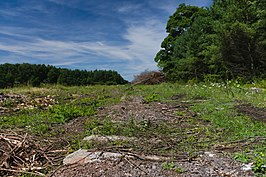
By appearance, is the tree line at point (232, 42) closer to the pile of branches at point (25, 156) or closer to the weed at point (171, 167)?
the weed at point (171, 167)

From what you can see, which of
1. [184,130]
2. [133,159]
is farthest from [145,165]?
[184,130]

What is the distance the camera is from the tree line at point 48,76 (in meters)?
22.7

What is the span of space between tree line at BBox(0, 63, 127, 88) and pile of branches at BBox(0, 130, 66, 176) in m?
19.3

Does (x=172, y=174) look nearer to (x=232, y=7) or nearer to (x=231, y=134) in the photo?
(x=231, y=134)

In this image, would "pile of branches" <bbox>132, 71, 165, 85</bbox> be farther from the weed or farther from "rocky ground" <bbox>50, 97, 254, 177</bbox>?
the weed

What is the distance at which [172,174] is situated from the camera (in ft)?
8.79

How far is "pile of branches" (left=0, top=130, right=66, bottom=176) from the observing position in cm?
323

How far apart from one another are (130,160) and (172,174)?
1.87 ft

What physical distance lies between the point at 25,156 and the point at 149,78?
18.9 m

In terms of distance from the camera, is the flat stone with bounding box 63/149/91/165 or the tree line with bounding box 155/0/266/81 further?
the tree line with bounding box 155/0/266/81

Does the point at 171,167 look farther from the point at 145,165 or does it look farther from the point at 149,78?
the point at 149,78

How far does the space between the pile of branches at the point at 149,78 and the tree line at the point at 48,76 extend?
23.0ft

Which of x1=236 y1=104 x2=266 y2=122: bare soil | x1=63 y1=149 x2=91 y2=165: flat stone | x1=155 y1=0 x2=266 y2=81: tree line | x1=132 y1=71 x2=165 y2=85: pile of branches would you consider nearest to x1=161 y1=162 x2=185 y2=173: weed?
x1=63 y1=149 x2=91 y2=165: flat stone

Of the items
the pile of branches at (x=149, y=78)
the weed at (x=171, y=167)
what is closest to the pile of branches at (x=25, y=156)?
the weed at (x=171, y=167)
